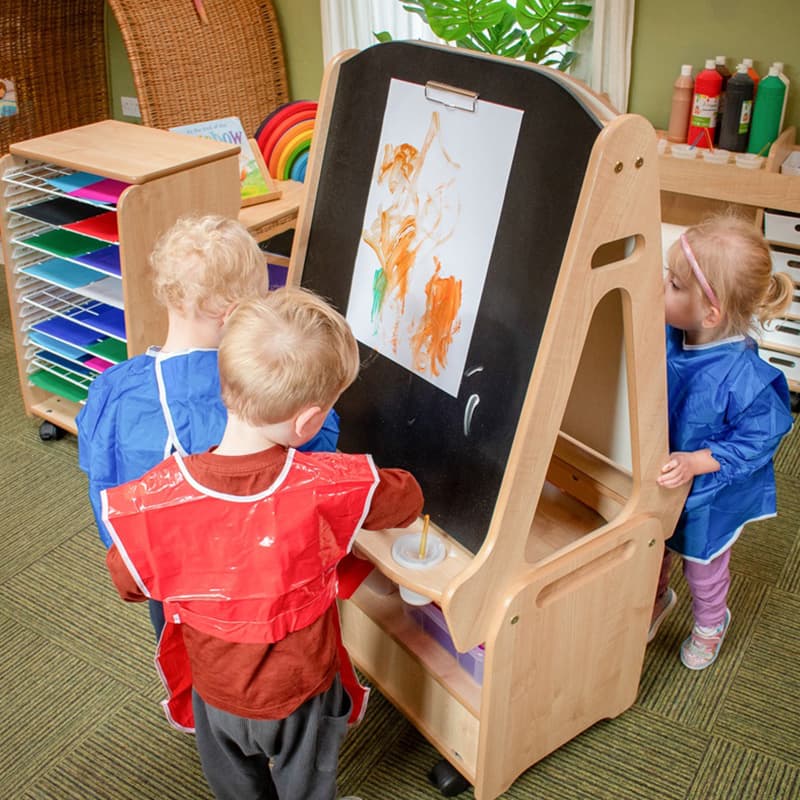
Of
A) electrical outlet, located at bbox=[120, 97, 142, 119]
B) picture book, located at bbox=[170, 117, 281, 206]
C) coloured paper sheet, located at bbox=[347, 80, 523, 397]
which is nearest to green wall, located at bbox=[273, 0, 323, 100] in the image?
electrical outlet, located at bbox=[120, 97, 142, 119]

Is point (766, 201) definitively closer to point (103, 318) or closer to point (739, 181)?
point (739, 181)

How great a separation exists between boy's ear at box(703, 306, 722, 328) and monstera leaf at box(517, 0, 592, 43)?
1769mm

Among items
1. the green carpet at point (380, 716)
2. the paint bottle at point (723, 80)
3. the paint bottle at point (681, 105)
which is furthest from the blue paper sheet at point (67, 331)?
the paint bottle at point (723, 80)

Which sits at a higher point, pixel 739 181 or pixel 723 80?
pixel 723 80

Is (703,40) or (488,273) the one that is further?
(703,40)

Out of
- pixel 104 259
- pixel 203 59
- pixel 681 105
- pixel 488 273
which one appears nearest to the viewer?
pixel 488 273

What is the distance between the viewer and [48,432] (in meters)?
2.69

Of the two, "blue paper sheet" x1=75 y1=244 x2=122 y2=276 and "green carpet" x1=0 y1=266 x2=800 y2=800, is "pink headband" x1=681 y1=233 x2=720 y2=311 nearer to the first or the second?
"green carpet" x1=0 y1=266 x2=800 y2=800

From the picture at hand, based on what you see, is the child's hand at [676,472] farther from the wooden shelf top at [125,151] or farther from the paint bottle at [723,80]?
the paint bottle at [723,80]

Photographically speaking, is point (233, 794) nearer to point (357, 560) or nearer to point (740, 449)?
point (357, 560)

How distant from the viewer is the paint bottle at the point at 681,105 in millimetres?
2865

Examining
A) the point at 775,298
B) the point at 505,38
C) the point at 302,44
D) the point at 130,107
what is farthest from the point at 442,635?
the point at 130,107

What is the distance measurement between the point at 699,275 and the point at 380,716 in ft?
3.41

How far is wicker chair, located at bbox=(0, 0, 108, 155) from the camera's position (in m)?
3.56
